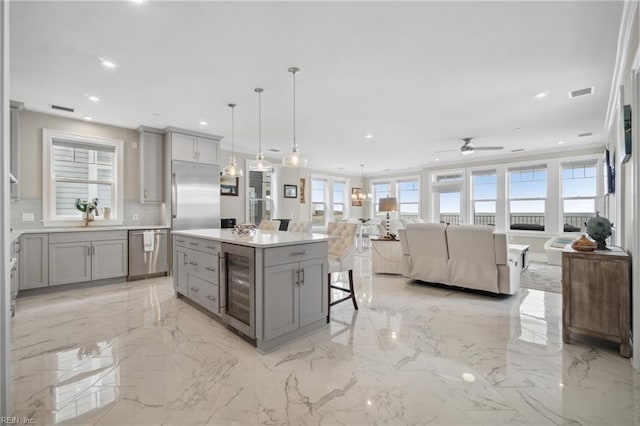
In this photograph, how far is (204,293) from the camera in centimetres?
318

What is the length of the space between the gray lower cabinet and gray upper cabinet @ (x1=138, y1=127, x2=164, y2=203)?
3.96 meters

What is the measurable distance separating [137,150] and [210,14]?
12.9ft

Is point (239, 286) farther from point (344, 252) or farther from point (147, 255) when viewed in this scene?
point (147, 255)

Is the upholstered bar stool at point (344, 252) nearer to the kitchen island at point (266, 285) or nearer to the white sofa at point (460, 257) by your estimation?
the kitchen island at point (266, 285)

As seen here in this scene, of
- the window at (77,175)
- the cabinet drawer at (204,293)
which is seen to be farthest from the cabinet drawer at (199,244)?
the window at (77,175)

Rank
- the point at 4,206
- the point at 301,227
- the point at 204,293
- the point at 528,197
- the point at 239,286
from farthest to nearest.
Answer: the point at 528,197 → the point at 301,227 → the point at 204,293 → the point at 239,286 → the point at 4,206

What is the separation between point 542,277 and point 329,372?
4.80 meters

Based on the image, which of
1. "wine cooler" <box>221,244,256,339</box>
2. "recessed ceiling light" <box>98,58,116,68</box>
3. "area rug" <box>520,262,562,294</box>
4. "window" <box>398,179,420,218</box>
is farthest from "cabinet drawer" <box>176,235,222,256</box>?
"window" <box>398,179,420,218</box>

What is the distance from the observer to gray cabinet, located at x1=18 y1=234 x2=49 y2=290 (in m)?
3.87

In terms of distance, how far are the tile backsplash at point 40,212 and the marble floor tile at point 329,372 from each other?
164 centimetres

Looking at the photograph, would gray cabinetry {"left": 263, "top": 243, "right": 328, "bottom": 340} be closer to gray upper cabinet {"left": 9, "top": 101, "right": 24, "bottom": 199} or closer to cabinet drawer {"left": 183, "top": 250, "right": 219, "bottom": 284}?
cabinet drawer {"left": 183, "top": 250, "right": 219, "bottom": 284}

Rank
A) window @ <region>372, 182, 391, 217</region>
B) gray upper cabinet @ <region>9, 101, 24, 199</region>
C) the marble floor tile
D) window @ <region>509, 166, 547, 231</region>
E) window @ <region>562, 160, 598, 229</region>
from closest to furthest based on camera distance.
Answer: the marble floor tile < gray upper cabinet @ <region>9, 101, 24, 199</region> < window @ <region>562, 160, 598, 229</region> < window @ <region>509, 166, 547, 231</region> < window @ <region>372, 182, 391, 217</region>

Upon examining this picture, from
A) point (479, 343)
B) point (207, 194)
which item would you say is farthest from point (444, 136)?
point (207, 194)

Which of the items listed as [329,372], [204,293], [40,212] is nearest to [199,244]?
[204,293]
